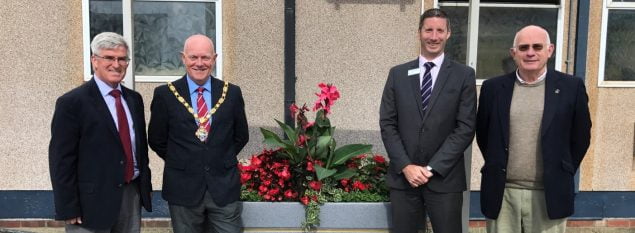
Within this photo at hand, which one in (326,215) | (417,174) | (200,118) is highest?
(200,118)

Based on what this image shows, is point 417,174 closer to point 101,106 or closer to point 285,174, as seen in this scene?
point 285,174

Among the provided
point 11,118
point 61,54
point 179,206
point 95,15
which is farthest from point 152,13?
point 179,206

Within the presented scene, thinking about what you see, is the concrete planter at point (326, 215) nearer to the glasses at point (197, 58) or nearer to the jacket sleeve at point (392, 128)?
the jacket sleeve at point (392, 128)

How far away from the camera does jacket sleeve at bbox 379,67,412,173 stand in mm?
2631

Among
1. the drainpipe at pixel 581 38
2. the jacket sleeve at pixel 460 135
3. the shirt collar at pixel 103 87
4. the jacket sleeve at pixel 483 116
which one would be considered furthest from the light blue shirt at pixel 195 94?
the drainpipe at pixel 581 38

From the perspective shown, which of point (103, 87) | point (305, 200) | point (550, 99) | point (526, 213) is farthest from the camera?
point (305, 200)

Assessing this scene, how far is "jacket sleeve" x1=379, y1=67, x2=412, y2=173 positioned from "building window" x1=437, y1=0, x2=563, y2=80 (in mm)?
2127

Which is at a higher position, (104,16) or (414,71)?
(104,16)

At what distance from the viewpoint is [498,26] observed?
15.3 ft

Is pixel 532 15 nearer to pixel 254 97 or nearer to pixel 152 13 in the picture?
pixel 254 97

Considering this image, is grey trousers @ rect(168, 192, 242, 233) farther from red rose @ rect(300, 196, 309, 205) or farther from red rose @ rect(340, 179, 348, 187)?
red rose @ rect(340, 179, 348, 187)

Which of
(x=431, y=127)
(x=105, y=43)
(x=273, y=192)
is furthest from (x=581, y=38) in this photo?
(x=105, y=43)

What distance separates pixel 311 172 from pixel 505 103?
1.22 metres

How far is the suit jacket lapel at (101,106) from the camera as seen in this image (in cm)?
227
